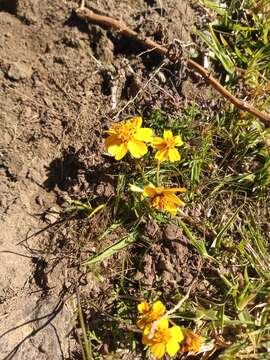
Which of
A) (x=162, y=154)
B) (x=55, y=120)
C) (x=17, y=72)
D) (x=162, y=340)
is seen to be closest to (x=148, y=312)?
(x=162, y=340)

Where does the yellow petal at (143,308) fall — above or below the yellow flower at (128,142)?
below

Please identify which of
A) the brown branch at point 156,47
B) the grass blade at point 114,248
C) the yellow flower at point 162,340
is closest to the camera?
the yellow flower at point 162,340

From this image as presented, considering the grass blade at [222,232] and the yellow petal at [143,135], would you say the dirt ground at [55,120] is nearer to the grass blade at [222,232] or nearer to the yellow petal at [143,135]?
the grass blade at [222,232]

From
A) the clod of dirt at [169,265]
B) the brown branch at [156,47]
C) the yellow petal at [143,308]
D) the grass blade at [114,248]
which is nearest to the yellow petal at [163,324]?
the yellow petal at [143,308]

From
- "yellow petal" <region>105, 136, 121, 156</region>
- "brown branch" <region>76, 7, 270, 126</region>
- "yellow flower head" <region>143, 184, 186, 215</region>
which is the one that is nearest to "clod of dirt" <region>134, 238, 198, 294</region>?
"yellow flower head" <region>143, 184, 186, 215</region>

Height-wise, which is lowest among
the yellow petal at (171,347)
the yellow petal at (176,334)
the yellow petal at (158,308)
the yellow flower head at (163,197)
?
the yellow petal at (171,347)

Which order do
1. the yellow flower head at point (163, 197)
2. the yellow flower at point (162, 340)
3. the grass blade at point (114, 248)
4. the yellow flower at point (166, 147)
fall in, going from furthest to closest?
the grass blade at point (114, 248), the yellow flower at point (166, 147), the yellow flower head at point (163, 197), the yellow flower at point (162, 340)

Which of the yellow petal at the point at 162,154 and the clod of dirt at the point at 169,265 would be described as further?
the clod of dirt at the point at 169,265

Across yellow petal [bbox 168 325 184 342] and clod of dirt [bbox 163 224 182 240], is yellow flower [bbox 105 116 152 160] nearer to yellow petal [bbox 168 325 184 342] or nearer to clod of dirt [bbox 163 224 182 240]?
clod of dirt [bbox 163 224 182 240]
